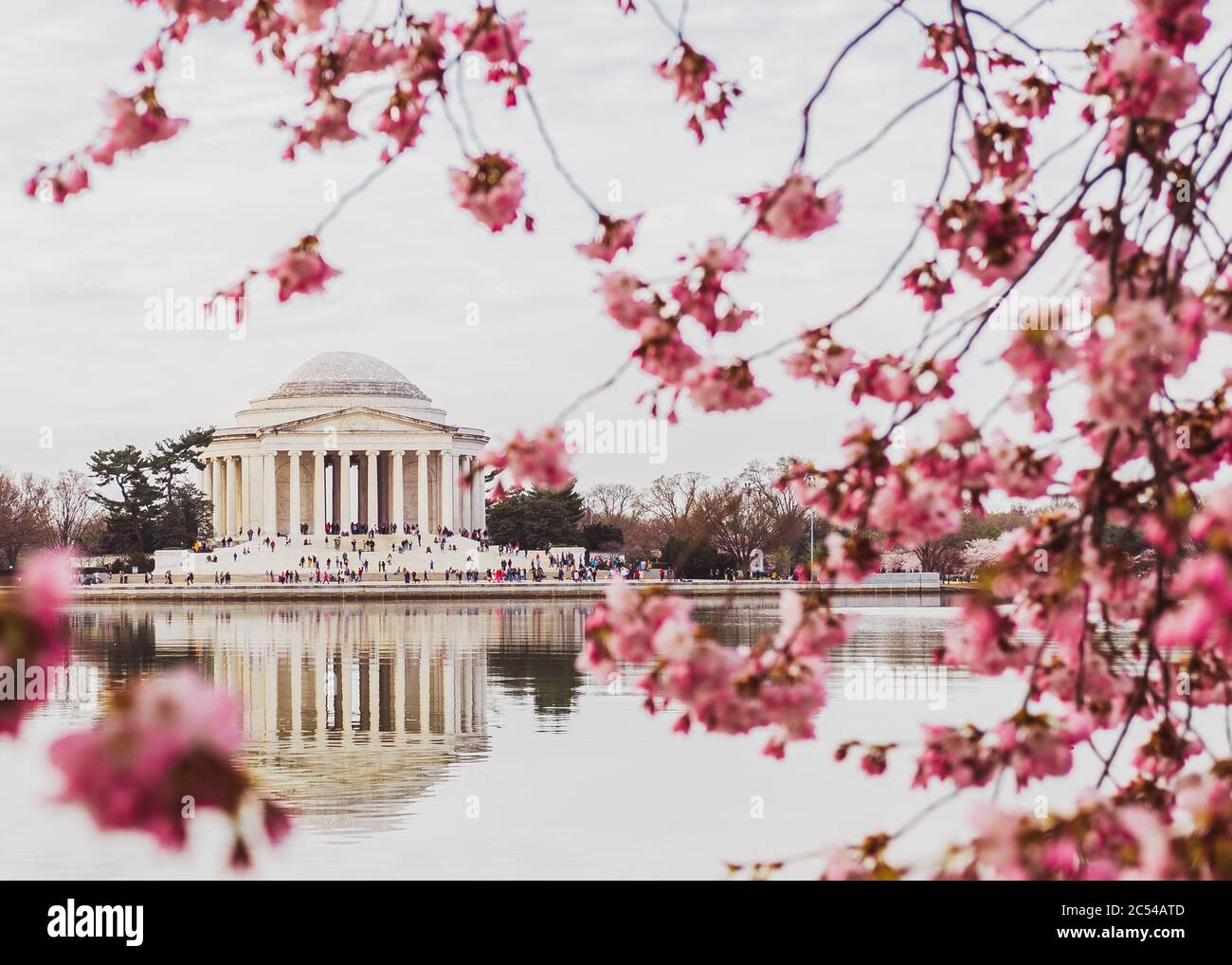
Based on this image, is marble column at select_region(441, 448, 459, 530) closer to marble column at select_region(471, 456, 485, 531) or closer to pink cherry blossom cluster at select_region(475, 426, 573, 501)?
marble column at select_region(471, 456, 485, 531)

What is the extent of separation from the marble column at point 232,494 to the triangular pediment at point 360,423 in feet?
26.9

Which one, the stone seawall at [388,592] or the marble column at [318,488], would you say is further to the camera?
the marble column at [318,488]

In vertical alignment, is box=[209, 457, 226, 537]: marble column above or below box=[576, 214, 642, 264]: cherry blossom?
above

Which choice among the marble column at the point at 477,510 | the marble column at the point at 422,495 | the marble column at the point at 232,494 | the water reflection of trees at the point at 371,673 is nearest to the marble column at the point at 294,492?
the marble column at the point at 232,494

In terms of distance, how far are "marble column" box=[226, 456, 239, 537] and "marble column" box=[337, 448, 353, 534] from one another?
7702mm

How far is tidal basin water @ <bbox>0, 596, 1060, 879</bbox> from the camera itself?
13211mm

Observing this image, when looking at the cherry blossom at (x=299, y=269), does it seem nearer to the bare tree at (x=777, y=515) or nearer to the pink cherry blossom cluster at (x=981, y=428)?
the pink cherry blossom cluster at (x=981, y=428)

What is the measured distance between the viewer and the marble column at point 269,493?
115 meters

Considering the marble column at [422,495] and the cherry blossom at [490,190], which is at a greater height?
the marble column at [422,495]

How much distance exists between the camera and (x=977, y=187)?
218 inches

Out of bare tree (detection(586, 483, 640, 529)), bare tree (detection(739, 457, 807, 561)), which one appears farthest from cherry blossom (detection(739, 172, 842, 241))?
bare tree (detection(586, 483, 640, 529))

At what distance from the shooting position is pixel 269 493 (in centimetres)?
11594
